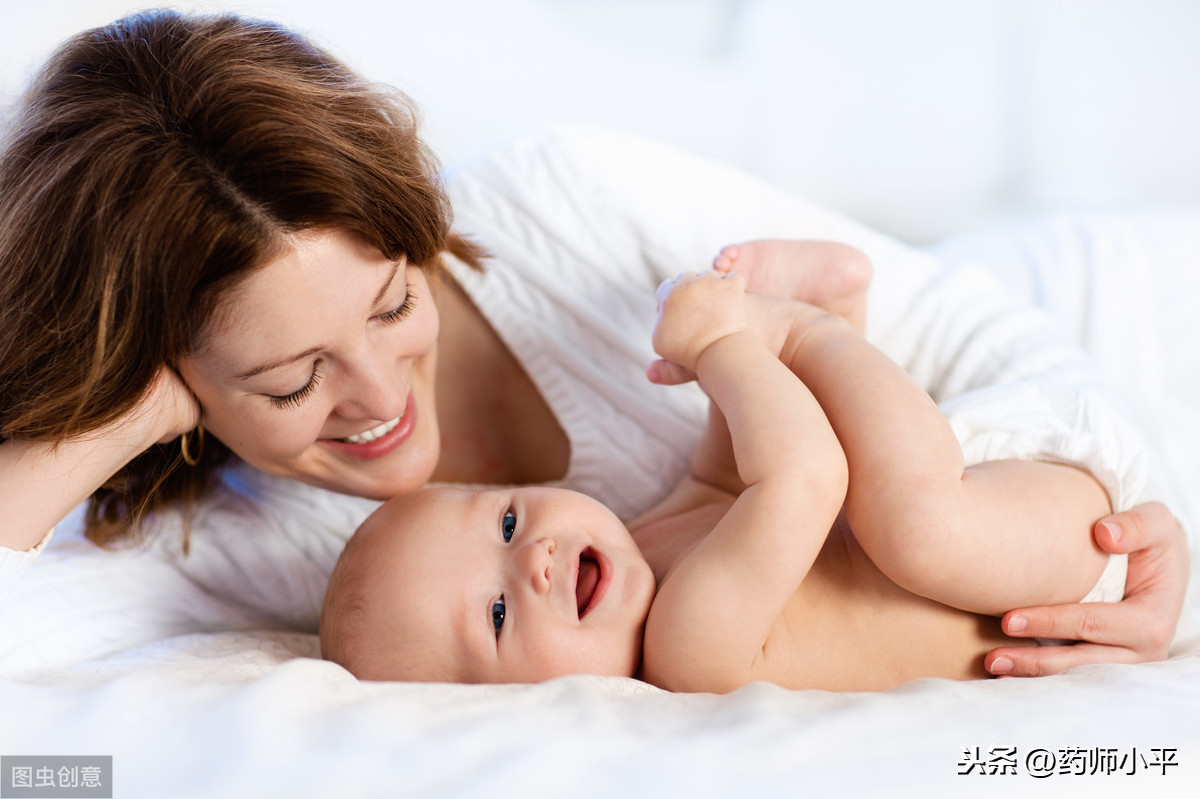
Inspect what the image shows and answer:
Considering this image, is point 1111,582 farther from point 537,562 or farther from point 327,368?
point 327,368

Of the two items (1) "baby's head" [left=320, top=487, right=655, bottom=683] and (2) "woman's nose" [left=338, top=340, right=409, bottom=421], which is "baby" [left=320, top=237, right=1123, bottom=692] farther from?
(2) "woman's nose" [left=338, top=340, right=409, bottom=421]

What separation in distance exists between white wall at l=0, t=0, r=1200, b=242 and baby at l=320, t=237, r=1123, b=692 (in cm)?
135

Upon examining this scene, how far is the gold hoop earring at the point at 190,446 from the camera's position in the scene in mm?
1451

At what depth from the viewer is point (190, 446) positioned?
5.07 feet

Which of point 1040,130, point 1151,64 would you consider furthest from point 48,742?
point 1151,64

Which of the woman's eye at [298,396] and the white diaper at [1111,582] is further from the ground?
the woman's eye at [298,396]

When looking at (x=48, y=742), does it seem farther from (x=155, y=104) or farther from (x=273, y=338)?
(x=155, y=104)

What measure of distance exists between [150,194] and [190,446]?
59 centimetres

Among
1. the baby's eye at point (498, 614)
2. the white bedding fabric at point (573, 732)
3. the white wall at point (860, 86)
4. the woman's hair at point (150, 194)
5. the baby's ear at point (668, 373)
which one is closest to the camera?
the white bedding fabric at point (573, 732)

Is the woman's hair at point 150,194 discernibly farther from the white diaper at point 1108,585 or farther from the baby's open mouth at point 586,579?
the white diaper at point 1108,585

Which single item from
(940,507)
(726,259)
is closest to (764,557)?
(940,507)

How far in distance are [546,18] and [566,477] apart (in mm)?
1676

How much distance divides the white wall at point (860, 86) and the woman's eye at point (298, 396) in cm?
124

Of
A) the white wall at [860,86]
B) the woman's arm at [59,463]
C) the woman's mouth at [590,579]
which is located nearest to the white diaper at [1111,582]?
the woman's mouth at [590,579]
